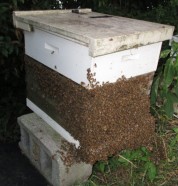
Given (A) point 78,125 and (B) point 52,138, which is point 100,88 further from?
(B) point 52,138

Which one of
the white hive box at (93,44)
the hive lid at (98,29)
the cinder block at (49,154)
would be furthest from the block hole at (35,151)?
the hive lid at (98,29)

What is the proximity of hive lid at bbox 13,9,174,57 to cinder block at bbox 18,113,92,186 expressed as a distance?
33.4 inches

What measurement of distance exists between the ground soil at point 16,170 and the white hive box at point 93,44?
1017mm

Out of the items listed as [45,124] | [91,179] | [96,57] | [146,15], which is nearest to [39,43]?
[96,57]

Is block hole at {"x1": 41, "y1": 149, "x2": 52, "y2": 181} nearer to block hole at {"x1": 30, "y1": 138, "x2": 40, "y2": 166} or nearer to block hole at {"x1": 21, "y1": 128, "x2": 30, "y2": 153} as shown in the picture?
block hole at {"x1": 30, "y1": 138, "x2": 40, "y2": 166}

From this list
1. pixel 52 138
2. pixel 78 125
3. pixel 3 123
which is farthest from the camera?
pixel 3 123

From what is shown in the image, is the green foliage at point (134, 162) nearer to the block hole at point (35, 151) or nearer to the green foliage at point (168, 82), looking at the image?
the green foliage at point (168, 82)

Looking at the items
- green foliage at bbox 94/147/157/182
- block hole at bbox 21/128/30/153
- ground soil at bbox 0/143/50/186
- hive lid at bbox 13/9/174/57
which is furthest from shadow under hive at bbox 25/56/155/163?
ground soil at bbox 0/143/50/186

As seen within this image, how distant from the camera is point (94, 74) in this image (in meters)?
1.61

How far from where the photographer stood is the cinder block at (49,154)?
2.03 meters

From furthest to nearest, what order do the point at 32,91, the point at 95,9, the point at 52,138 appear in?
the point at 95,9
the point at 32,91
the point at 52,138

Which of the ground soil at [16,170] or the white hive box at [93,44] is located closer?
the white hive box at [93,44]

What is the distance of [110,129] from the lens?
6.22ft

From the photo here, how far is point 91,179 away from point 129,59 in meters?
1.09
